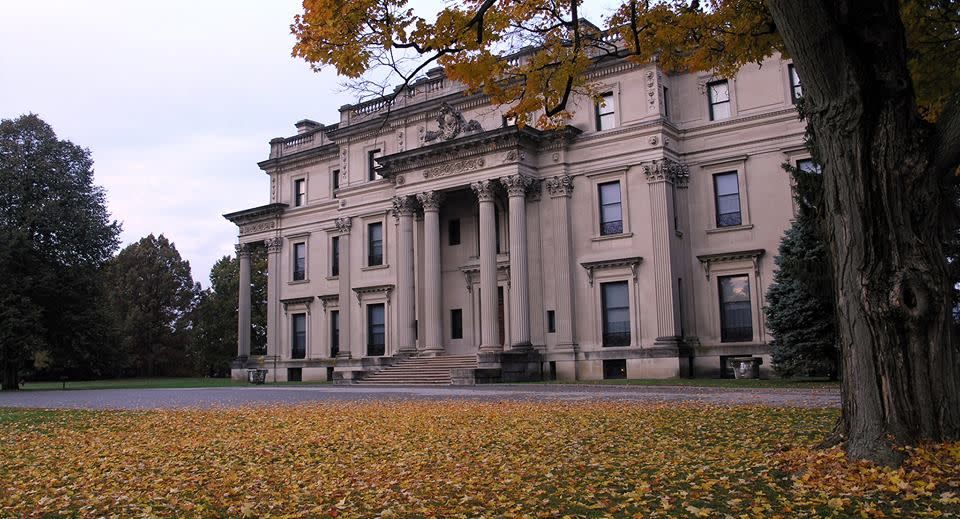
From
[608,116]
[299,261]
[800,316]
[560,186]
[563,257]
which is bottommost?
[800,316]

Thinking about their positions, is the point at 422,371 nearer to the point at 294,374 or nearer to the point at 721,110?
the point at 294,374

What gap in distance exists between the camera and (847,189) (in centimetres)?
757

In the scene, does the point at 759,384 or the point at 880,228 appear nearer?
the point at 880,228

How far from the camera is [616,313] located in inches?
1313

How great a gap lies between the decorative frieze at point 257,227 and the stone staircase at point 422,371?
1647 centimetres

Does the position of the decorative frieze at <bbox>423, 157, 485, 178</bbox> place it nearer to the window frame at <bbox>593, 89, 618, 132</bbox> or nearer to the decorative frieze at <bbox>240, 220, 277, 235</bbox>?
the window frame at <bbox>593, 89, 618, 132</bbox>

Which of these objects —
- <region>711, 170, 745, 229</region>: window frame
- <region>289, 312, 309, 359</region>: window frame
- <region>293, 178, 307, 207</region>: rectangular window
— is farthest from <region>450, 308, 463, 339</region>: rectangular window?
<region>711, 170, 745, 229</region>: window frame

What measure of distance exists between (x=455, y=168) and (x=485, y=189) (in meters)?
2.06

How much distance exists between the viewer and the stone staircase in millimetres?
32500

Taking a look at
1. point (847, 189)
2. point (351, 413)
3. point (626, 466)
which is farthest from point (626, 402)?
point (847, 189)

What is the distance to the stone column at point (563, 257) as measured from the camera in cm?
3372

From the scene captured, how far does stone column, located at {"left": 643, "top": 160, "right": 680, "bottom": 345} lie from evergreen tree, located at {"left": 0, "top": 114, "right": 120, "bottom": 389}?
27328 millimetres

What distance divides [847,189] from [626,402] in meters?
10.2

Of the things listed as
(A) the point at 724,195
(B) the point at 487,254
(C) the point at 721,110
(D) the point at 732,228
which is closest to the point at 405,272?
(B) the point at 487,254
